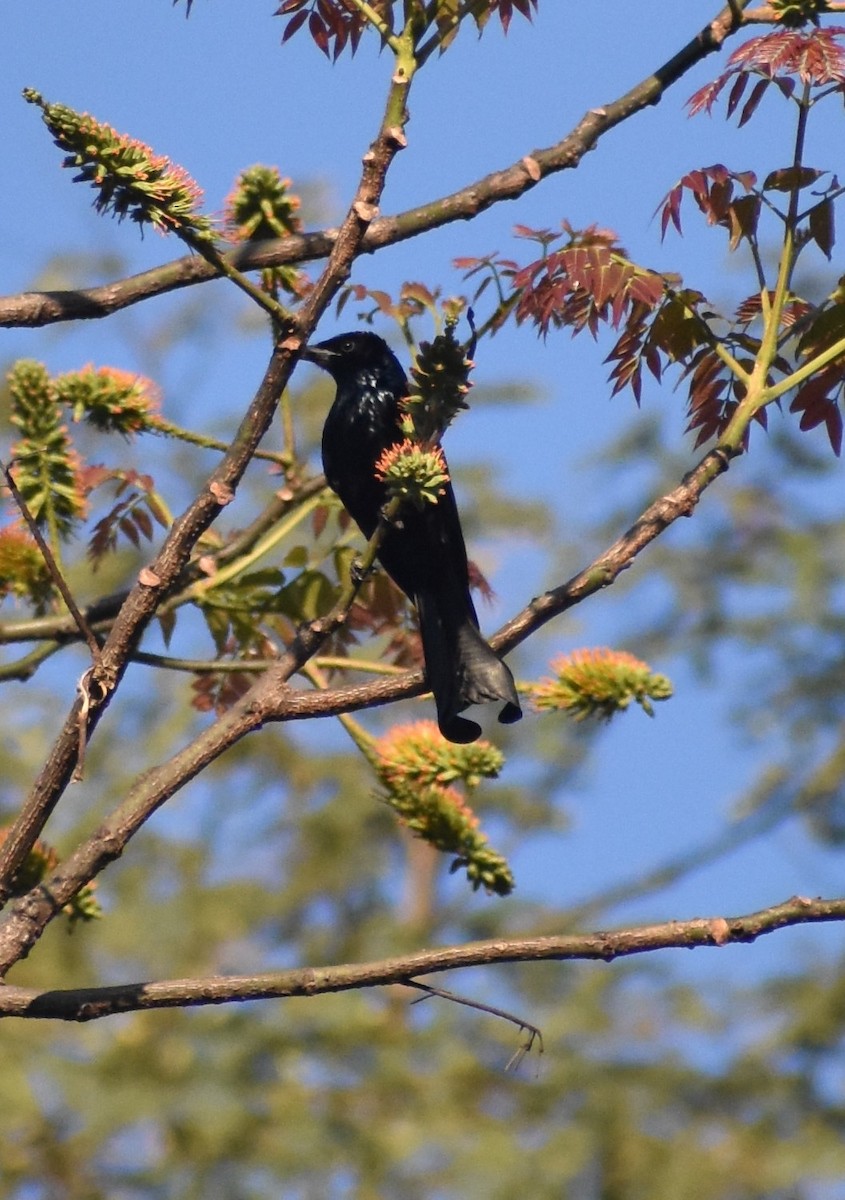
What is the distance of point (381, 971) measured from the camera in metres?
1.87

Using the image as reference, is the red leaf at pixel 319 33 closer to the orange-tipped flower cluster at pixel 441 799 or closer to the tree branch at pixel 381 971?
the orange-tipped flower cluster at pixel 441 799

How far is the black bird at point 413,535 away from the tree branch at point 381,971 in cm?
60

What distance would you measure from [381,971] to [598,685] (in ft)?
2.99

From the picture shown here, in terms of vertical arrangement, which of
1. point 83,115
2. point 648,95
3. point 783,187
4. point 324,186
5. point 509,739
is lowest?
point 83,115

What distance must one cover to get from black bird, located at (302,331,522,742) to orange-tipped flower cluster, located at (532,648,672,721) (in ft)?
0.26

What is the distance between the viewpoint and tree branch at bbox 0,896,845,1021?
1859mm

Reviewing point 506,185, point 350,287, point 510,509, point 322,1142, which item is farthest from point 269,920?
point 506,185

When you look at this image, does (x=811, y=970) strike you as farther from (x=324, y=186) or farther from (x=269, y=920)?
(x=324, y=186)

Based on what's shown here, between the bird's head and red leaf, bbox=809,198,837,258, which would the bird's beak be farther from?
red leaf, bbox=809,198,837,258

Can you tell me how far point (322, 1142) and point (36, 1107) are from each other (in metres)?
1.28

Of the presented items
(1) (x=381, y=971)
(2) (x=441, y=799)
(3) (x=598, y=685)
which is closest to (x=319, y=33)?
(3) (x=598, y=685)

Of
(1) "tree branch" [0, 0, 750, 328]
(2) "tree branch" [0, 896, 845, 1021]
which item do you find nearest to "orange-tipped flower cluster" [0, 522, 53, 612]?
(1) "tree branch" [0, 0, 750, 328]

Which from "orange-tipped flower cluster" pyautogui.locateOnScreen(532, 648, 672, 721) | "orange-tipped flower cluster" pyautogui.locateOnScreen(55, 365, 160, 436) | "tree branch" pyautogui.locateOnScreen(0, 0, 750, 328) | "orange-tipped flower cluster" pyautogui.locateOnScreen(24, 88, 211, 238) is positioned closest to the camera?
"orange-tipped flower cluster" pyautogui.locateOnScreen(24, 88, 211, 238)

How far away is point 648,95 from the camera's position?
2420mm
